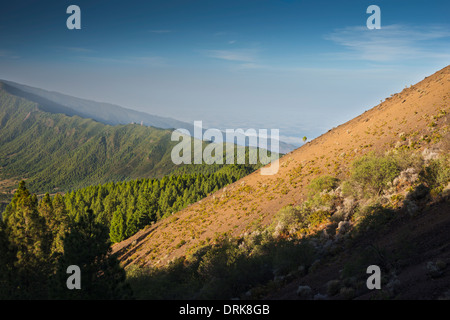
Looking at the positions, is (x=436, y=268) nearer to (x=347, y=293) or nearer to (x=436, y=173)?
(x=347, y=293)

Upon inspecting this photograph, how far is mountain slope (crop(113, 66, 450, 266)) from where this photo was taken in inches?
1610

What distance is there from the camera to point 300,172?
4950 centimetres

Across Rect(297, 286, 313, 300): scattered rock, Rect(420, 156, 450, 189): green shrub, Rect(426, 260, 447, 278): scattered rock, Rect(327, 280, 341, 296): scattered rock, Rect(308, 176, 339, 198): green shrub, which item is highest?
Rect(420, 156, 450, 189): green shrub

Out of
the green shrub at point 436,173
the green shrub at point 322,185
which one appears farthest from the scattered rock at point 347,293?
the green shrub at point 322,185

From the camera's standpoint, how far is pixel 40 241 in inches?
1152

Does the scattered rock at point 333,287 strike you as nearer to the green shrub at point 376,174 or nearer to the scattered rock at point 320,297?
the scattered rock at point 320,297

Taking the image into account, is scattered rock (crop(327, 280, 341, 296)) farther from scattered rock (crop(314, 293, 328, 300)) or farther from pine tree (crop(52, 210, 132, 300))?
pine tree (crop(52, 210, 132, 300))

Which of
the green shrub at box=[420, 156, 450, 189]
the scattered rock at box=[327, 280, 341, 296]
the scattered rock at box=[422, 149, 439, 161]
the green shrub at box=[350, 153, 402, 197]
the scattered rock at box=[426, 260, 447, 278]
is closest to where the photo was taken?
the scattered rock at box=[426, 260, 447, 278]

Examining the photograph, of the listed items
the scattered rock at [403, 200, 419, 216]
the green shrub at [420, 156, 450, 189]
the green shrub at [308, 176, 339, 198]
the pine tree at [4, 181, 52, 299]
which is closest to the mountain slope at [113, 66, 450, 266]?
the green shrub at [308, 176, 339, 198]

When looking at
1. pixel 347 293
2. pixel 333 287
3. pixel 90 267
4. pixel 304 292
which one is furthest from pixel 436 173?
pixel 90 267

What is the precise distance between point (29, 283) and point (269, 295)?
22006mm

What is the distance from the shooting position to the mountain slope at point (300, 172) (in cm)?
4091

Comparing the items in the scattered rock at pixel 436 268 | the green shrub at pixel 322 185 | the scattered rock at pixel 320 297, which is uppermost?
the green shrub at pixel 322 185
